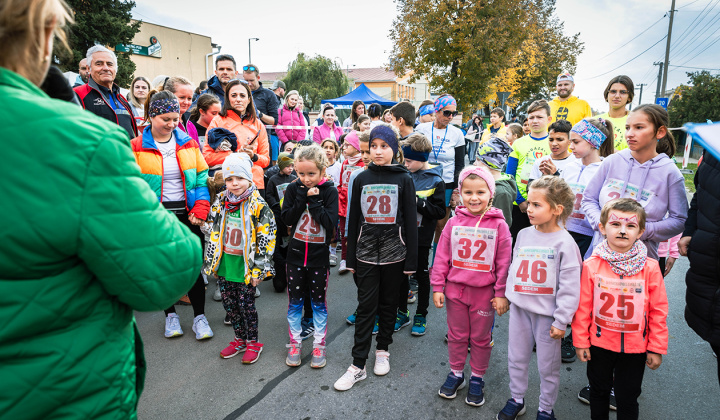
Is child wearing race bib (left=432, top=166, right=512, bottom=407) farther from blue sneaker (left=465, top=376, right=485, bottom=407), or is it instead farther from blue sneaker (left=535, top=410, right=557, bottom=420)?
blue sneaker (left=535, top=410, right=557, bottom=420)

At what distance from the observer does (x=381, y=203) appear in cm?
340

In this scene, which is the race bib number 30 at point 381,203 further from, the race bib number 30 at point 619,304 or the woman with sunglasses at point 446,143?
the woman with sunglasses at point 446,143

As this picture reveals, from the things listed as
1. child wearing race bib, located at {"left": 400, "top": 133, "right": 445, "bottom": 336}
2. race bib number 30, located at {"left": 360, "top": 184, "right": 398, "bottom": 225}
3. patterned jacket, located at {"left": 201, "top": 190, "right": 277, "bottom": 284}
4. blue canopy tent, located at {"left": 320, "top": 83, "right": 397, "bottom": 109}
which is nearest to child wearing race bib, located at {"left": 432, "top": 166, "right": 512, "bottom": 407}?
race bib number 30, located at {"left": 360, "top": 184, "right": 398, "bottom": 225}

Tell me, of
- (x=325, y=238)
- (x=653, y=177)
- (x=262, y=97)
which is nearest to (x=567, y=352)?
(x=653, y=177)

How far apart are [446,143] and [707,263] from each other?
327cm

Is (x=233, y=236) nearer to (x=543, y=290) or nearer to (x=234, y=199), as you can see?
(x=234, y=199)

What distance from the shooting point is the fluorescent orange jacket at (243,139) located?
458cm

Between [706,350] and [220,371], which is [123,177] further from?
[706,350]

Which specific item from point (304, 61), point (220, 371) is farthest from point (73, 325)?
point (304, 61)

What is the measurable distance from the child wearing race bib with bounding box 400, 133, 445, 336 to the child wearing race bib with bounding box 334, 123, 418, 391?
52cm

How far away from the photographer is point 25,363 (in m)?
1.04

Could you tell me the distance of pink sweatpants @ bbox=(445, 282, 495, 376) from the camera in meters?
3.07

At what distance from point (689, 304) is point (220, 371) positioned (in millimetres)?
3445

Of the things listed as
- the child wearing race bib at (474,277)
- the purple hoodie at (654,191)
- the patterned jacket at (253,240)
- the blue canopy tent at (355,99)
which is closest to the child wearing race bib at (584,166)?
the purple hoodie at (654,191)
